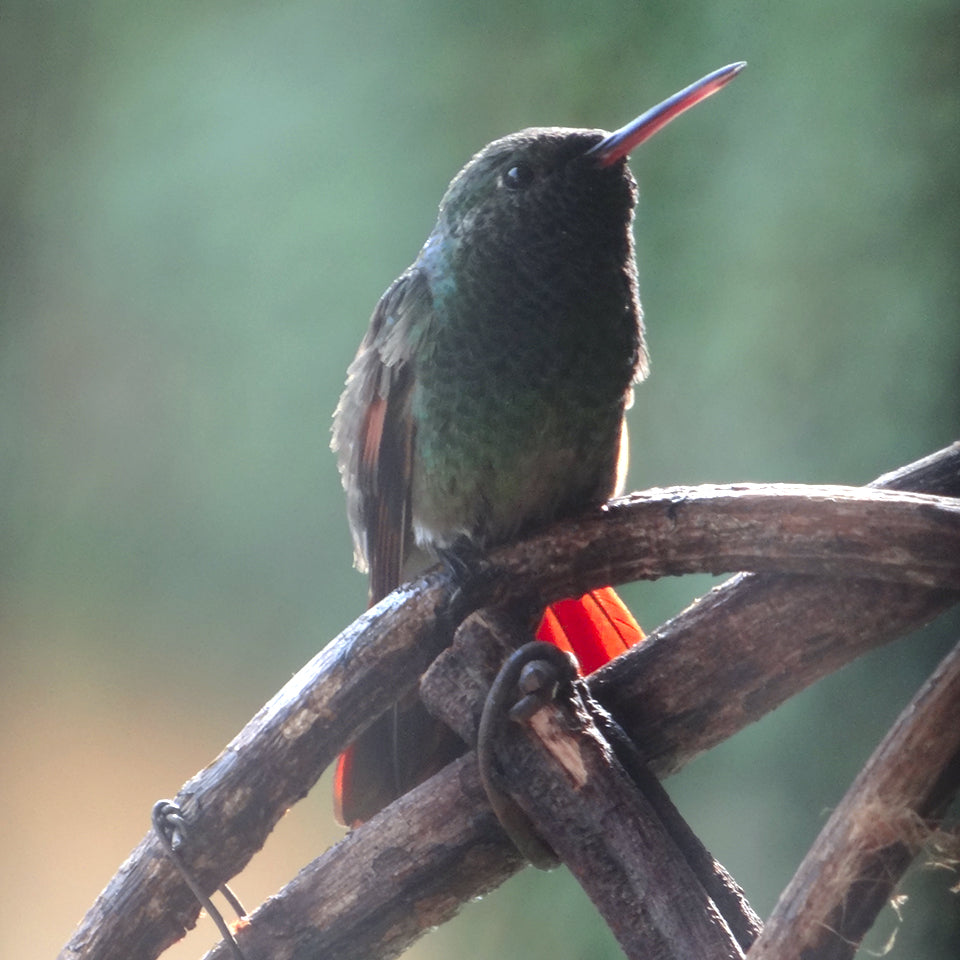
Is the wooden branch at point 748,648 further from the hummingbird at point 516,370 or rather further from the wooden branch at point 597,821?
the hummingbird at point 516,370

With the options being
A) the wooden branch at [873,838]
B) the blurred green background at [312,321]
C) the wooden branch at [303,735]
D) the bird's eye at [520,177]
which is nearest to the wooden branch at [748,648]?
the wooden branch at [303,735]

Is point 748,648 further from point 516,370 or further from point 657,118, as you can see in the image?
point 657,118

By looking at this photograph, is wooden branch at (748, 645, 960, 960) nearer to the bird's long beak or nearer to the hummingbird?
the hummingbird

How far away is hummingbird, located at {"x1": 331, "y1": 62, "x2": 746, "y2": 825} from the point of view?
120cm

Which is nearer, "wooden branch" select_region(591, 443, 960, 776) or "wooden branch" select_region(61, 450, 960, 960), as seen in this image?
"wooden branch" select_region(591, 443, 960, 776)

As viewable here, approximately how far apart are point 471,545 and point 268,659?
3.09ft

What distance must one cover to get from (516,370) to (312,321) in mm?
1090

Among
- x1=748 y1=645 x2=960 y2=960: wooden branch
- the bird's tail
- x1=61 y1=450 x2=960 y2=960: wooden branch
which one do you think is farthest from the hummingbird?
x1=748 y1=645 x2=960 y2=960: wooden branch

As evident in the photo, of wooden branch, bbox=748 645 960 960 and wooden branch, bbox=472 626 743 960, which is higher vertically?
wooden branch, bbox=472 626 743 960

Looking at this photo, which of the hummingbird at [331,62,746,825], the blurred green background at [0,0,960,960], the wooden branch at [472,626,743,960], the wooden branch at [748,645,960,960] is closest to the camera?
the wooden branch at [748,645,960,960]

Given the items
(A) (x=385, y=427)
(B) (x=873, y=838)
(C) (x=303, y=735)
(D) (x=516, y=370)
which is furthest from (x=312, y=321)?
(B) (x=873, y=838)

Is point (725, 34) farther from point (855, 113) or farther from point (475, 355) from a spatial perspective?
point (475, 355)

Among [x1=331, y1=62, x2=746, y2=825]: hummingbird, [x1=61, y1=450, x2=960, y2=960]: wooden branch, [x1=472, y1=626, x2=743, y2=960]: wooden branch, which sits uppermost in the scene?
[x1=331, y1=62, x2=746, y2=825]: hummingbird

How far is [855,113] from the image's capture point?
167cm
